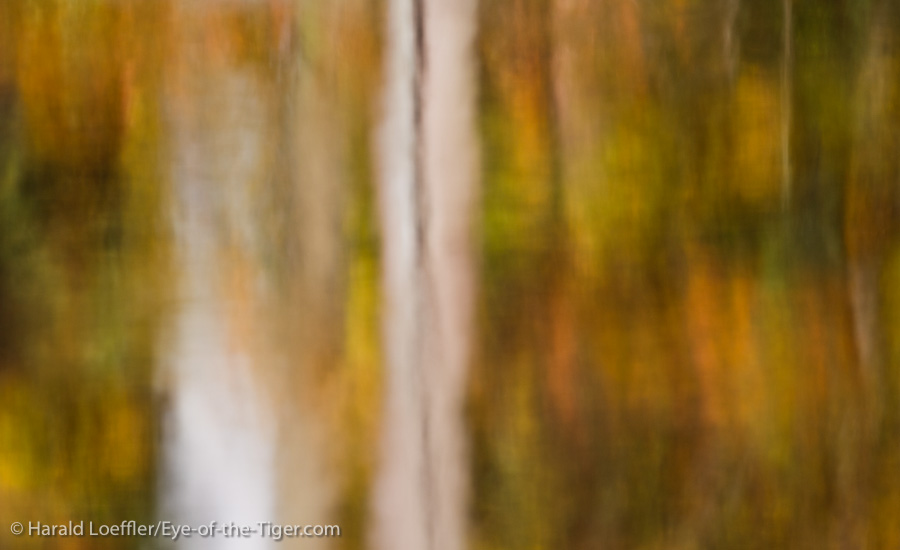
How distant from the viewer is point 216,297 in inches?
23.1

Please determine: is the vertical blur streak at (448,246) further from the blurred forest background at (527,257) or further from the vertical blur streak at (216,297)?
the vertical blur streak at (216,297)

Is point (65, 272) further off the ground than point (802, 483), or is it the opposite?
point (65, 272)

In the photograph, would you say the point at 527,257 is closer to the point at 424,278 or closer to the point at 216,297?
the point at 424,278

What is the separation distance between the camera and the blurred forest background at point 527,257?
1.92 ft

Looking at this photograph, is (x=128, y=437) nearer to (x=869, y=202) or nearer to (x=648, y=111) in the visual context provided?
(x=648, y=111)

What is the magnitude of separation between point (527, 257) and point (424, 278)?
0.09m

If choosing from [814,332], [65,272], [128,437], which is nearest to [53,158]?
[65,272]

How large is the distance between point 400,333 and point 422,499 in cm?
14

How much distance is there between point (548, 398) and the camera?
60 cm

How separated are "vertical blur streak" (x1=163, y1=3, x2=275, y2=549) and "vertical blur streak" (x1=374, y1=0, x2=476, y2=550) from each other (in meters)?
0.10

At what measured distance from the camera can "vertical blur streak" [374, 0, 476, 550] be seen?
59 centimetres

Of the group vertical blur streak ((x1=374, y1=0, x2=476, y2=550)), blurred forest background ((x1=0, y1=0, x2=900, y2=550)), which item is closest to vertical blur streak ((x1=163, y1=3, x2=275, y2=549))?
blurred forest background ((x1=0, y1=0, x2=900, y2=550))

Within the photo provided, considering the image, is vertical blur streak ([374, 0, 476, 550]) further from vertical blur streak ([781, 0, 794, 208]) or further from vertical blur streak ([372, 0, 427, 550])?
vertical blur streak ([781, 0, 794, 208])

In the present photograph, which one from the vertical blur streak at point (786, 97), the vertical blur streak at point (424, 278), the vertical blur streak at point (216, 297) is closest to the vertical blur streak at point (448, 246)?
the vertical blur streak at point (424, 278)
